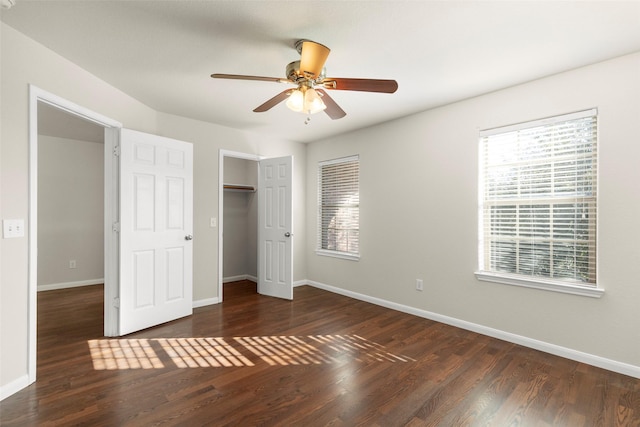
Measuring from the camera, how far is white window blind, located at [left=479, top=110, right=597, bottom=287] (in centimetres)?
259

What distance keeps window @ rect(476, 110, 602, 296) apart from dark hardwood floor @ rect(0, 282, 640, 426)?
0.75 m

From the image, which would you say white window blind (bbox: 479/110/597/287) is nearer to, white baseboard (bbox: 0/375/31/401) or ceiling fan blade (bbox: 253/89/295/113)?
ceiling fan blade (bbox: 253/89/295/113)

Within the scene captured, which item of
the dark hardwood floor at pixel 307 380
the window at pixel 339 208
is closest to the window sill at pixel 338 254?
the window at pixel 339 208

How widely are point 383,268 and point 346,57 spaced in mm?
2761

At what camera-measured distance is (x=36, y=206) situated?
7.22ft

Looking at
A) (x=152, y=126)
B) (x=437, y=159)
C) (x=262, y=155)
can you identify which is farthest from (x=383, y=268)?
(x=152, y=126)

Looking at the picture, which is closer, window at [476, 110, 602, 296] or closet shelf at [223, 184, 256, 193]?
window at [476, 110, 602, 296]

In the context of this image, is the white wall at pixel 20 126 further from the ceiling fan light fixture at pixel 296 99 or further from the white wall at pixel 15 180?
the ceiling fan light fixture at pixel 296 99

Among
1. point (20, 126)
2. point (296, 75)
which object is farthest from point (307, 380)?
point (20, 126)

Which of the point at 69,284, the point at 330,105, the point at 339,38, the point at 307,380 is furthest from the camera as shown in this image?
the point at 69,284

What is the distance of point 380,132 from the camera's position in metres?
4.18

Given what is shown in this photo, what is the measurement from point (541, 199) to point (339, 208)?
8.86 feet

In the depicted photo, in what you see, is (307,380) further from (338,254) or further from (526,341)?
(338,254)

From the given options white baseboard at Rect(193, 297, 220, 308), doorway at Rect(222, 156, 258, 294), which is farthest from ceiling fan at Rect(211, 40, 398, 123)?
doorway at Rect(222, 156, 258, 294)
